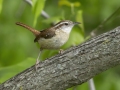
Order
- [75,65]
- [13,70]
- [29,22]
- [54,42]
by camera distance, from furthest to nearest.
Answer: [29,22] → [13,70] → [54,42] → [75,65]

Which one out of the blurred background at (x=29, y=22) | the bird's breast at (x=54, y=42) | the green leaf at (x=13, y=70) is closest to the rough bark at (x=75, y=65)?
the bird's breast at (x=54, y=42)

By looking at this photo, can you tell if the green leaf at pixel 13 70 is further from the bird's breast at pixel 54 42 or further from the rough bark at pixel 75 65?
the rough bark at pixel 75 65

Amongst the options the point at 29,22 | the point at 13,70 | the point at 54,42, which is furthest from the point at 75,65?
the point at 29,22

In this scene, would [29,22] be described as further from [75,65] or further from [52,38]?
[75,65]

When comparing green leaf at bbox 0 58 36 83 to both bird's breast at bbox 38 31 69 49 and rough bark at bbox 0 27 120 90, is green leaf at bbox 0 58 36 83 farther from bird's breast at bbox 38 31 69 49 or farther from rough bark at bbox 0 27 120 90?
rough bark at bbox 0 27 120 90

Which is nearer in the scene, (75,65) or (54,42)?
(75,65)

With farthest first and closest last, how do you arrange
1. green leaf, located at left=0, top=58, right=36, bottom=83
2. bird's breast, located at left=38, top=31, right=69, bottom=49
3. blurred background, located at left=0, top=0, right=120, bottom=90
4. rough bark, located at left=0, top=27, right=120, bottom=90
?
blurred background, located at left=0, top=0, right=120, bottom=90 → green leaf, located at left=0, top=58, right=36, bottom=83 → bird's breast, located at left=38, top=31, right=69, bottom=49 → rough bark, located at left=0, top=27, right=120, bottom=90

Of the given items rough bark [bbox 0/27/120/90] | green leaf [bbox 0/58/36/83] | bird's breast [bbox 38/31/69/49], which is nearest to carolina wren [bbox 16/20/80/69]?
bird's breast [bbox 38/31/69/49]

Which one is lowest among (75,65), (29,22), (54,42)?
(75,65)
